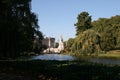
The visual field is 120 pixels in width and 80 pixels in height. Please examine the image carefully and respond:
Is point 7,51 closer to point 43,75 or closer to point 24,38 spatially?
point 24,38

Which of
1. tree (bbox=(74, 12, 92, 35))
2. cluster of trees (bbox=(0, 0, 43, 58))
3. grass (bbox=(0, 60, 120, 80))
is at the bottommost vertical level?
grass (bbox=(0, 60, 120, 80))

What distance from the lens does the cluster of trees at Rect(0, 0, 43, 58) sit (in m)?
22.3

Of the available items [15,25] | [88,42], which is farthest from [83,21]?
[15,25]

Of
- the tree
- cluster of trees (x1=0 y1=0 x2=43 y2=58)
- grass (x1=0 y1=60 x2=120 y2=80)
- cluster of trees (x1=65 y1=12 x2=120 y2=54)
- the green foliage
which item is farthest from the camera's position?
the tree

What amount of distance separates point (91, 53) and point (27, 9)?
102 ft

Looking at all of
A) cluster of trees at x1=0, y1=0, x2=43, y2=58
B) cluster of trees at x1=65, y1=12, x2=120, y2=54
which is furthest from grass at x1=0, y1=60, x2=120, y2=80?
cluster of trees at x1=65, y1=12, x2=120, y2=54

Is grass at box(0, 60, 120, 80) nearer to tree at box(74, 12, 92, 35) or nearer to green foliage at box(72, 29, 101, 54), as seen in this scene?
green foliage at box(72, 29, 101, 54)

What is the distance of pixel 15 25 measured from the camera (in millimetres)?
22641

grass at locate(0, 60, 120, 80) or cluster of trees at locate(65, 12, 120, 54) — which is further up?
cluster of trees at locate(65, 12, 120, 54)

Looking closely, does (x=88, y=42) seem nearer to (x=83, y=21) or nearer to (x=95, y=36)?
(x=95, y=36)

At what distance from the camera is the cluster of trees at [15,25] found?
2234 cm

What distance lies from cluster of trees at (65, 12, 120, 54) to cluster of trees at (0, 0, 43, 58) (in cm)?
2818

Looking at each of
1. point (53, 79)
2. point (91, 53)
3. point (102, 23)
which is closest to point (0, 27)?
point (53, 79)

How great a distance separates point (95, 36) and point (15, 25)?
3287cm
